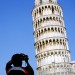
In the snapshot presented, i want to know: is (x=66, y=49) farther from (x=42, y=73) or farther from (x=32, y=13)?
(x=32, y=13)

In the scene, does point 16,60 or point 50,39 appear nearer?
point 16,60

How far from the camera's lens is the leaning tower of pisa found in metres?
36.3

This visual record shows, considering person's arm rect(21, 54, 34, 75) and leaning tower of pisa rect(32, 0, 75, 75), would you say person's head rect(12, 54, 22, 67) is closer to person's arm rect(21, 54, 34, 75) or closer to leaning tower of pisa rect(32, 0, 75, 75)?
person's arm rect(21, 54, 34, 75)

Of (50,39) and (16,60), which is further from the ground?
(50,39)

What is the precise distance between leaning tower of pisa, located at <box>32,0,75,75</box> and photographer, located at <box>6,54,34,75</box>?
32.1m

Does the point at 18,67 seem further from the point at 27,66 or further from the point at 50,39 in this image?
the point at 50,39

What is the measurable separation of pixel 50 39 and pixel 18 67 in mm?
35706

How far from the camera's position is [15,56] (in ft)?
8.63

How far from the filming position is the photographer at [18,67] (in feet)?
8.14

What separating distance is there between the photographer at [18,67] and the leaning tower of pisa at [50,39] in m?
32.1

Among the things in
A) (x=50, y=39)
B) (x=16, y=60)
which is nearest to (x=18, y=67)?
(x=16, y=60)

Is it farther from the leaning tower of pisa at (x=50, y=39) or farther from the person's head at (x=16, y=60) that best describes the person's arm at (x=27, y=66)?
the leaning tower of pisa at (x=50, y=39)

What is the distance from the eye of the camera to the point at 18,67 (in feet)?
8.39

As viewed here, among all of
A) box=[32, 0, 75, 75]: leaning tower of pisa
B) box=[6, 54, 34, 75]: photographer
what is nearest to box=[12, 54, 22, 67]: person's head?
box=[6, 54, 34, 75]: photographer
